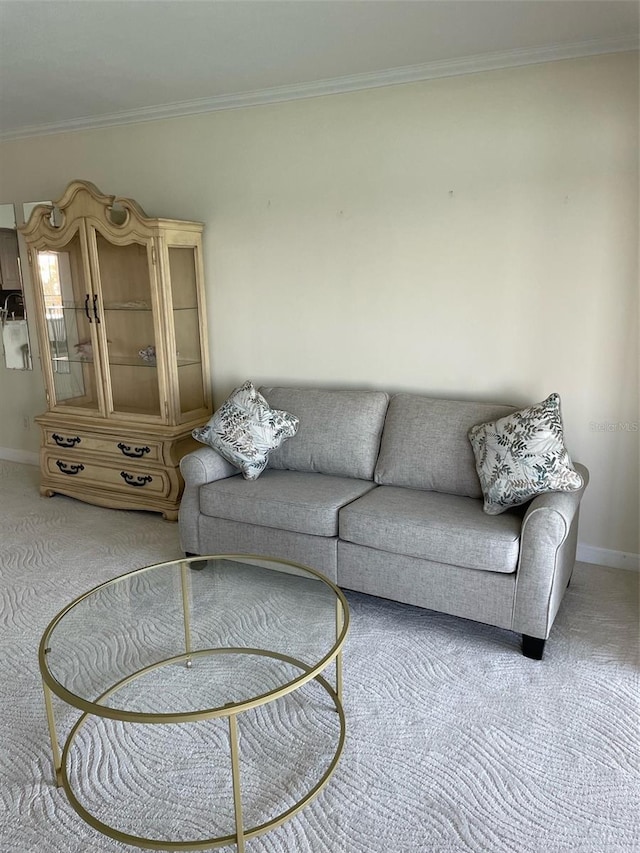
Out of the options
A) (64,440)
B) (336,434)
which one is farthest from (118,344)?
(336,434)

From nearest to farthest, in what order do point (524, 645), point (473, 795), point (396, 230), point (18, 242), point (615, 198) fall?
point (473, 795)
point (524, 645)
point (615, 198)
point (396, 230)
point (18, 242)

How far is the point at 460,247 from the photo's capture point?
3109 mm

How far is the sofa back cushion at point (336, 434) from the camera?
3061mm

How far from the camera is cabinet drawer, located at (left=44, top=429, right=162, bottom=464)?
373 centimetres

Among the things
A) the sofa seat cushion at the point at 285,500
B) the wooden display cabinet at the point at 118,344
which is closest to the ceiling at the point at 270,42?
the wooden display cabinet at the point at 118,344

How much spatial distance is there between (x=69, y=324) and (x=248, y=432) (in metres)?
1.74

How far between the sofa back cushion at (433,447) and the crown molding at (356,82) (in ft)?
5.02

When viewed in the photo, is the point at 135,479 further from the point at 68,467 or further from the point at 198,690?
the point at 198,690

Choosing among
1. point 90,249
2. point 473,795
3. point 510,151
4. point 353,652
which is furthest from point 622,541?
point 90,249

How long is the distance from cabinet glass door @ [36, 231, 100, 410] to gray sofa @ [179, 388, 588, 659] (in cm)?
130

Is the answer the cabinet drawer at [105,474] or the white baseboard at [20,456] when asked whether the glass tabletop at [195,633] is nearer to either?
the cabinet drawer at [105,474]

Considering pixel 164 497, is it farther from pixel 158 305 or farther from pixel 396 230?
pixel 396 230

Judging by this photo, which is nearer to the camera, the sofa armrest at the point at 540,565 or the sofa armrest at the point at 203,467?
the sofa armrest at the point at 540,565

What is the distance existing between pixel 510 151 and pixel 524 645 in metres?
2.16
